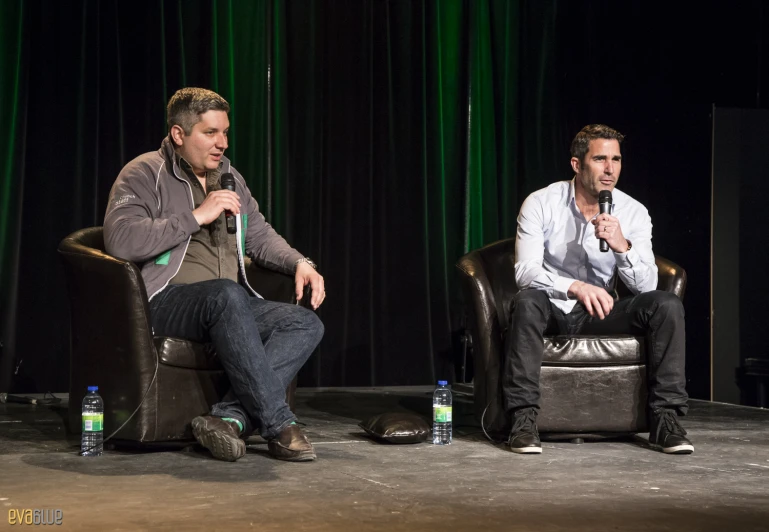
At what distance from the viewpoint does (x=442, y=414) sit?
3.46 m

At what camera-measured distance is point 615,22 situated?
233 inches

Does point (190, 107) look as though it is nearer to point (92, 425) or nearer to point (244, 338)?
point (244, 338)

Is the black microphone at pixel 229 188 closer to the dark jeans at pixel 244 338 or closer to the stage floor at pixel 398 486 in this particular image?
the dark jeans at pixel 244 338

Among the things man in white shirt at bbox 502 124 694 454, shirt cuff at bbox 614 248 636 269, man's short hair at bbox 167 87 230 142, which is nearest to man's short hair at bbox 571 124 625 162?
man in white shirt at bbox 502 124 694 454

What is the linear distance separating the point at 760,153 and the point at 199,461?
3964 millimetres

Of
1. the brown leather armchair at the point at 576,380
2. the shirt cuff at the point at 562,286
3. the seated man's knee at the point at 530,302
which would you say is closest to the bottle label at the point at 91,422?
the brown leather armchair at the point at 576,380

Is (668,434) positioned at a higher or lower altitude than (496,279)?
lower

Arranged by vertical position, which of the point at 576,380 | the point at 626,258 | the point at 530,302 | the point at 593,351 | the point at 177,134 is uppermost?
the point at 177,134

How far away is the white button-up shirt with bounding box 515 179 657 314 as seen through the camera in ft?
11.6

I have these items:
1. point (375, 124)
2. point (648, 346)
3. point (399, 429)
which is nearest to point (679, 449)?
point (648, 346)

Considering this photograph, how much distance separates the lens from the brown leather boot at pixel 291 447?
9.73 ft

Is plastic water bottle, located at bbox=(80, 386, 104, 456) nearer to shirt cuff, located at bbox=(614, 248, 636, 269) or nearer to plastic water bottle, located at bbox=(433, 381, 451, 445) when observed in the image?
plastic water bottle, located at bbox=(433, 381, 451, 445)

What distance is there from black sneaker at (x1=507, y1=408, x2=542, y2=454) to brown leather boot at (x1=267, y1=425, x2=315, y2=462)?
702 millimetres

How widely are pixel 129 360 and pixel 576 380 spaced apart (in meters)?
1.52
